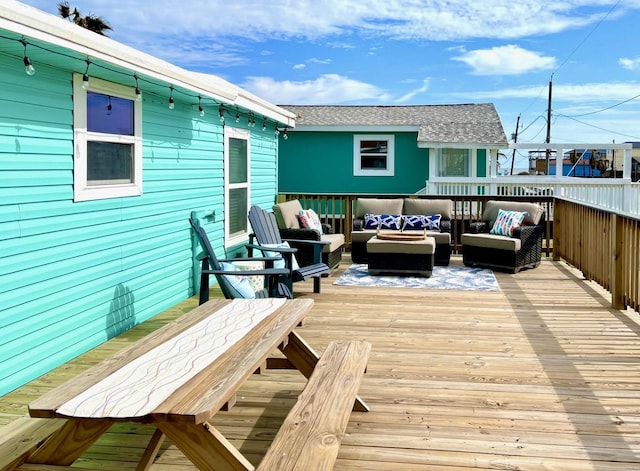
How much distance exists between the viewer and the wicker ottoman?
823 cm

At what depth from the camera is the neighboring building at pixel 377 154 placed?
15992 millimetres

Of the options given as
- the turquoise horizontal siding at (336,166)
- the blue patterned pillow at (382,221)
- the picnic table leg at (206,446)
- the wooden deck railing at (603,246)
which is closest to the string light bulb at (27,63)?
the picnic table leg at (206,446)

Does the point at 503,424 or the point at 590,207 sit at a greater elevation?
the point at 590,207

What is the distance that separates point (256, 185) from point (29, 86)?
17.9 ft

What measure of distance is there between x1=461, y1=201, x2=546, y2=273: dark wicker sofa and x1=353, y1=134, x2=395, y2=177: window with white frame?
22.7 ft

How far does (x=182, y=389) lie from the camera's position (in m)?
2.22

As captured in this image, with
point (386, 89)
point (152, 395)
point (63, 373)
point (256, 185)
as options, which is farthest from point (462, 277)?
point (386, 89)

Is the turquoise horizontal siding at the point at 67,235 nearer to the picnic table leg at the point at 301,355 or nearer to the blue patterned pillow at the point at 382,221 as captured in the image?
the picnic table leg at the point at 301,355

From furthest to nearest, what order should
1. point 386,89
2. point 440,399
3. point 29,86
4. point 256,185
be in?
point 386,89, point 256,185, point 29,86, point 440,399

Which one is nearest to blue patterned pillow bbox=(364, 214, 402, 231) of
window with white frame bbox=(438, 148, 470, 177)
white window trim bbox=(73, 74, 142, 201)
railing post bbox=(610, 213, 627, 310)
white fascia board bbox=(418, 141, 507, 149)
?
railing post bbox=(610, 213, 627, 310)

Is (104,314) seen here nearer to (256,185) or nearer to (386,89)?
(256,185)

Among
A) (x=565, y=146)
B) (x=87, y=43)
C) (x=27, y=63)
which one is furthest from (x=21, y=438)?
(x=565, y=146)

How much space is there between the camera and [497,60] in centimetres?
3256

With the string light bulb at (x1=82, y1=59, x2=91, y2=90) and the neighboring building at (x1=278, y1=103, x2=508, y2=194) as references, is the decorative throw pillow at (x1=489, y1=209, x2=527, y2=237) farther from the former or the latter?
the neighboring building at (x1=278, y1=103, x2=508, y2=194)
